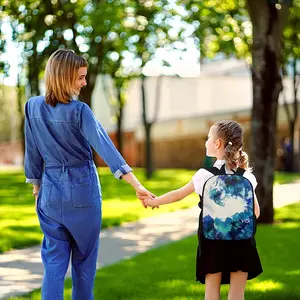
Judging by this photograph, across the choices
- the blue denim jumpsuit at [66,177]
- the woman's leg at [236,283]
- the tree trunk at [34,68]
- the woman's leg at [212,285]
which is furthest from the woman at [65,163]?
the tree trunk at [34,68]

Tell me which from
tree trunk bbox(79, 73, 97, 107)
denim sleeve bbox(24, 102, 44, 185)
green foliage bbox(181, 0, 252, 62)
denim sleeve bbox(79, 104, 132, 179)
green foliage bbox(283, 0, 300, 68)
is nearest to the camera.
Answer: denim sleeve bbox(79, 104, 132, 179)

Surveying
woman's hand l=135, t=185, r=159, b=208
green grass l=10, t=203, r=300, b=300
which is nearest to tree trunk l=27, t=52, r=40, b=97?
green grass l=10, t=203, r=300, b=300

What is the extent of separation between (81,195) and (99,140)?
14.1 inches

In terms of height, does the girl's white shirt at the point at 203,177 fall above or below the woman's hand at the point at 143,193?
above

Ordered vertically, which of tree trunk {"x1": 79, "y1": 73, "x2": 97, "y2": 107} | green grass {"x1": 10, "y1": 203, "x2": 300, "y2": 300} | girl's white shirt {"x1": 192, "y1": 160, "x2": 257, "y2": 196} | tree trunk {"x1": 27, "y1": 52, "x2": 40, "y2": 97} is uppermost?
tree trunk {"x1": 27, "y1": 52, "x2": 40, "y2": 97}

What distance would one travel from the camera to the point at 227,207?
420 centimetres

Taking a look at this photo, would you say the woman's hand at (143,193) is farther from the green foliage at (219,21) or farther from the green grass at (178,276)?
the green foliage at (219,21)

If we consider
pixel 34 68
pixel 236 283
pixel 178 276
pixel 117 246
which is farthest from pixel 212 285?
pixel 34 68

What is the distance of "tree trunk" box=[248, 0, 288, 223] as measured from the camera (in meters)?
11.2

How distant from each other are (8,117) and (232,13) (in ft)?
231

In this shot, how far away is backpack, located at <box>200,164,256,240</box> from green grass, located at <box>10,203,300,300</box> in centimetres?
176

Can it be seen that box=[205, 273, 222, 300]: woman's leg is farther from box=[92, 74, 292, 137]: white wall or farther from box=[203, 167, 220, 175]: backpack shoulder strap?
box=[92, 74, 292, 137]: white wall

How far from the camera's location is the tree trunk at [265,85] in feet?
36.6

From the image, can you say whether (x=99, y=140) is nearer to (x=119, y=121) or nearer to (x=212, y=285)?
(x=212, y=285)
